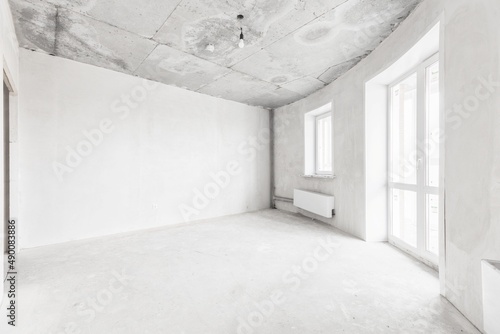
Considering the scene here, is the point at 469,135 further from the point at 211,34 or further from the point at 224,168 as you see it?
the point at 224,168

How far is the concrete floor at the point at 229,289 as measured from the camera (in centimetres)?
157

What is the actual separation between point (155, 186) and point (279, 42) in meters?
3.00

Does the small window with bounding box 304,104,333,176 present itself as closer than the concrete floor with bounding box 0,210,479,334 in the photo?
No

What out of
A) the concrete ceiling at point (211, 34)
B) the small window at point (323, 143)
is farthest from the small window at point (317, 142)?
the concrete ceiling at point (211, 34)

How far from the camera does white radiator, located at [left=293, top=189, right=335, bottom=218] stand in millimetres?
3953

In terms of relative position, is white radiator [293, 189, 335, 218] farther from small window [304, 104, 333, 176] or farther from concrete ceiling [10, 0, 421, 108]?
concrete ceiling [10, 0, 421, 108]

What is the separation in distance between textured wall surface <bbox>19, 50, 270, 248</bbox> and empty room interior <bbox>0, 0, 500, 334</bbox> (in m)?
0.02

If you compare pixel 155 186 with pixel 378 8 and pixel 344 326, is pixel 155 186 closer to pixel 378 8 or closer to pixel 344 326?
pixel 344 326

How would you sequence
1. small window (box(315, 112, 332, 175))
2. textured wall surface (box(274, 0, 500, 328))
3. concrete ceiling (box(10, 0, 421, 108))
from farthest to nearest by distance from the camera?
small window (box(315, 112, 332, 175))
concrete ceiling (box(10, 0, 421, 108))
textured wall surface (box(274, 0, 500, 328))

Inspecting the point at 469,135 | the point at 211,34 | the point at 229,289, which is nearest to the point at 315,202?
the point at 229,289

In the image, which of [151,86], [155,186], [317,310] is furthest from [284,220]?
[151,86]

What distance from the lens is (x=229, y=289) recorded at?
2.01m

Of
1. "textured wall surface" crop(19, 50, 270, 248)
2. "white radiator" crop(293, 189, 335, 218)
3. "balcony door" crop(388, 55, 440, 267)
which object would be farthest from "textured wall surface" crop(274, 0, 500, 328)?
"textured wall surface" crop(19, 50, 270, 248)

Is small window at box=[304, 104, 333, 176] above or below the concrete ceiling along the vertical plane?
below
